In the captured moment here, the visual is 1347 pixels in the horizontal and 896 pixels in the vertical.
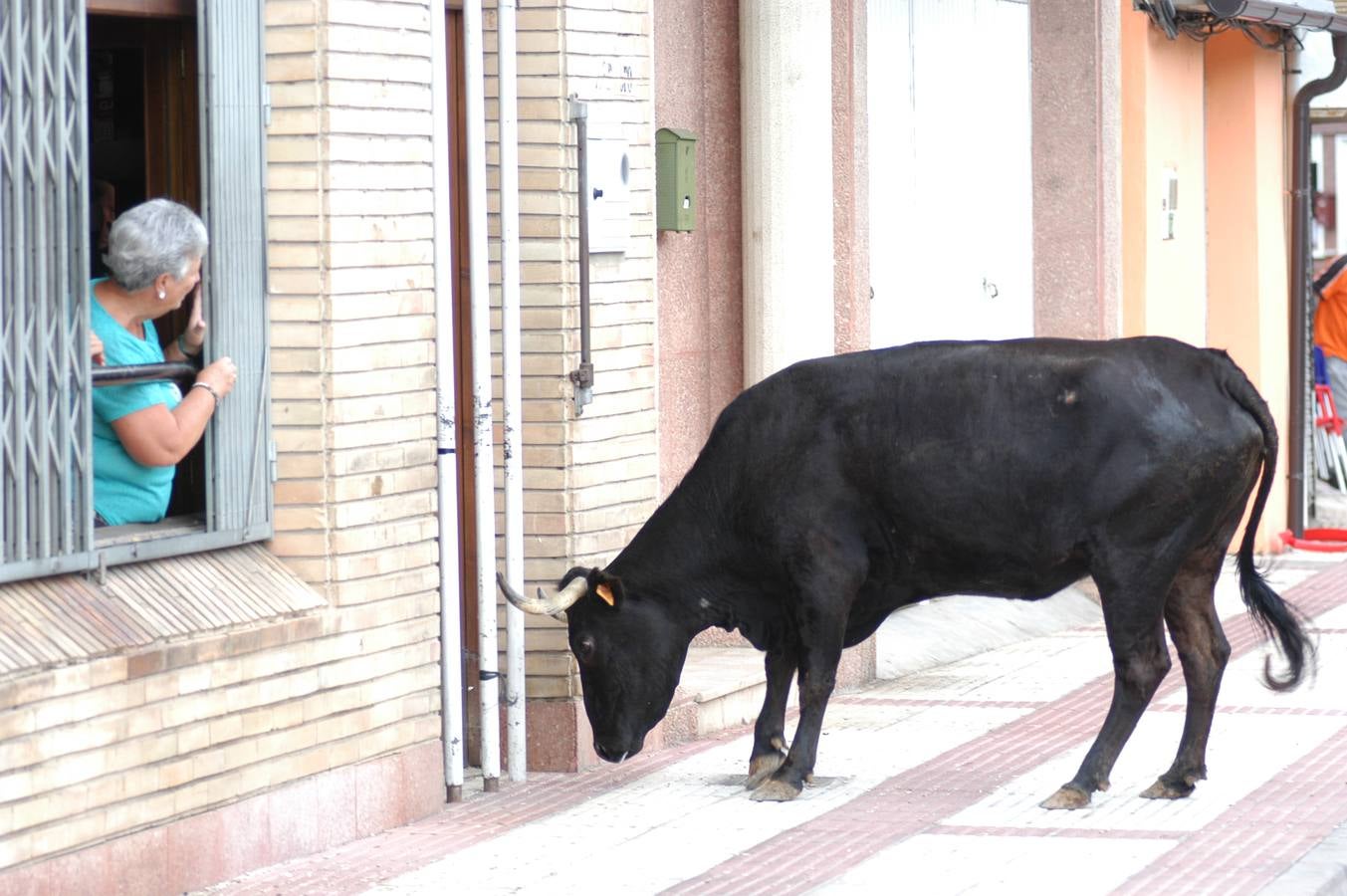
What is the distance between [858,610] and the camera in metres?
9.37

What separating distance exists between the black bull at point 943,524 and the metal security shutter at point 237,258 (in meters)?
1.26

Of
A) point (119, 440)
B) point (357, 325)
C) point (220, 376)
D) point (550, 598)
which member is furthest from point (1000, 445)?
point (119, 440)

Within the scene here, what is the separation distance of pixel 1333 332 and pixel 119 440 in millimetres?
13490

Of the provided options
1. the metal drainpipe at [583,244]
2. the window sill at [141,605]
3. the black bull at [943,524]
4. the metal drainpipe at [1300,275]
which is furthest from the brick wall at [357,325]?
the metal drainpipe at [1300,275]

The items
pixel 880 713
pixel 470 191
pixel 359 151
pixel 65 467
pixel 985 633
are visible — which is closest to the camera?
pixel 65 467

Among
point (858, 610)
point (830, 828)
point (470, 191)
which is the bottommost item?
point (830, 828)

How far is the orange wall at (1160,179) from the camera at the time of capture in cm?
1564

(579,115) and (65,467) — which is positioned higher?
(579,115)

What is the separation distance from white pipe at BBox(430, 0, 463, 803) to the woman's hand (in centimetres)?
105

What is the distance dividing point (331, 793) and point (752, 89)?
475cm

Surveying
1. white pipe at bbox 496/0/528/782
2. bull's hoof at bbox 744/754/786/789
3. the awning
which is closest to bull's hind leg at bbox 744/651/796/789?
bull's hoof at bbox 744/754/786/789

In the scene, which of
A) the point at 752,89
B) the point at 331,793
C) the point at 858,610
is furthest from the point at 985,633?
the point at 331,793

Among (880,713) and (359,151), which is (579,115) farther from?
(880,713)

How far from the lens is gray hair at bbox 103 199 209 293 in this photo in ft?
24.1
